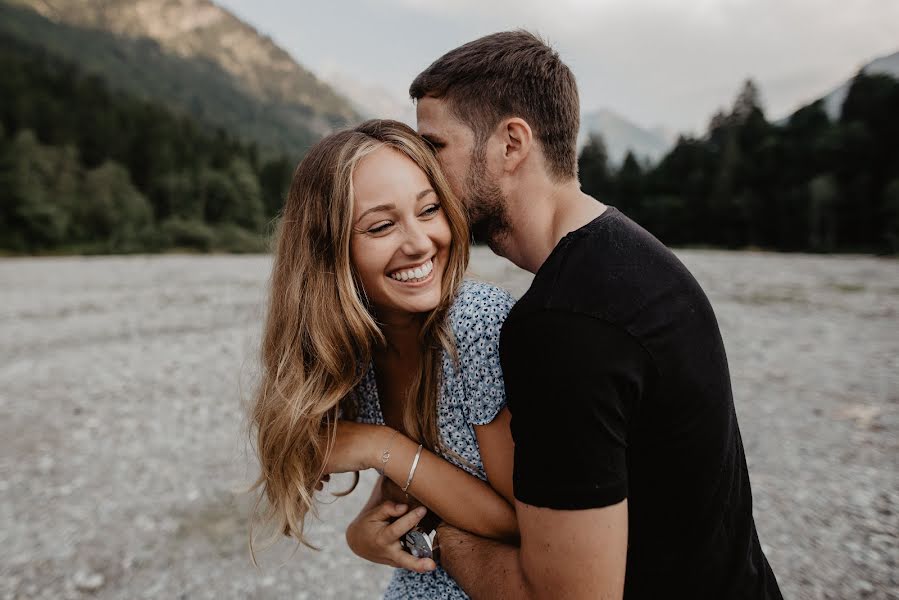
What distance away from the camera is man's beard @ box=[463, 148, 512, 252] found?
2113mm

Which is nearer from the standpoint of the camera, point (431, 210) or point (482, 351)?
point (482, 351)

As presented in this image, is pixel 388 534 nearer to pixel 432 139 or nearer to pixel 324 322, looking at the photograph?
pixel 324 322

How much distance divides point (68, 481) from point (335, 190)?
21.7ft

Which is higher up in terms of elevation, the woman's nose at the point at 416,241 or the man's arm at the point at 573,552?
the woman's nose at the point at 416,241

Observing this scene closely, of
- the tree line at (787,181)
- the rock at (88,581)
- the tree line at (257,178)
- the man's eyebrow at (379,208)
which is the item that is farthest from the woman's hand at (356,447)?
the tree line at (787,181)

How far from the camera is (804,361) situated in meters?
11.7

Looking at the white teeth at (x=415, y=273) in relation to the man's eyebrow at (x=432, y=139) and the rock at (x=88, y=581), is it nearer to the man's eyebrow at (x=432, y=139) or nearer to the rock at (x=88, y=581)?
the man's eyebrow at (x=432, y=139)

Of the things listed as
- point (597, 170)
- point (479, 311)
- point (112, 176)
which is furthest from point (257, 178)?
point (479, 311)

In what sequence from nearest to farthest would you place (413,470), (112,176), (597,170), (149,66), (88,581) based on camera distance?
(413,470)
(88,581)
(112,176)
(597,170)
(149,66)

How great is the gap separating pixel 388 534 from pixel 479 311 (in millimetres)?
874

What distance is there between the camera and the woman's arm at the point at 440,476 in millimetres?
1785

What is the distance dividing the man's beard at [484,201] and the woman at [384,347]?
6 cm

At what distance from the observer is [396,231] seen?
6.76ft

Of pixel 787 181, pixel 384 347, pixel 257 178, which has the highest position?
pixel 787 181
